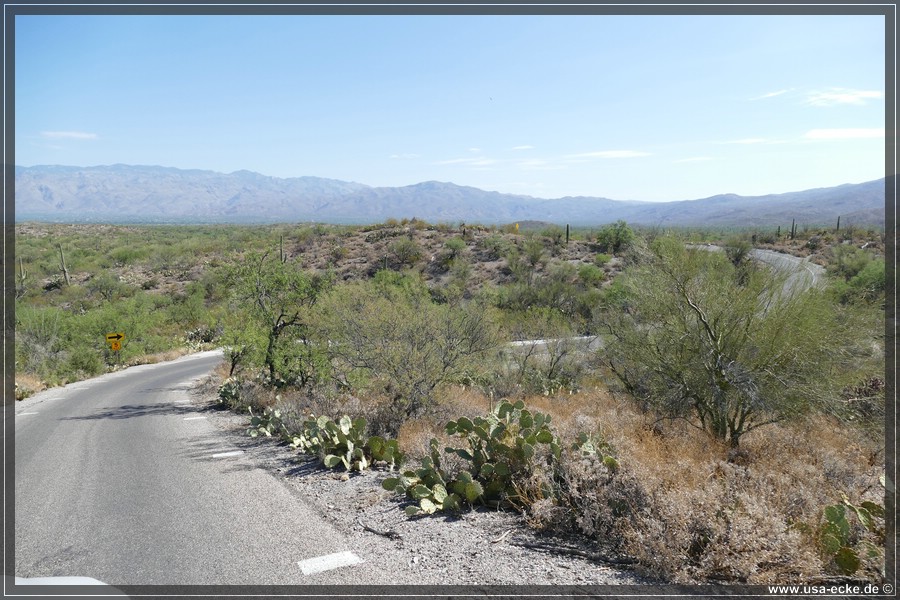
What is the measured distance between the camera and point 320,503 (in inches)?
249

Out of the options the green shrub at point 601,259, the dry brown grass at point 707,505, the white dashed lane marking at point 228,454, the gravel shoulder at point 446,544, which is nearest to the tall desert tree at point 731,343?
the dry brown grass at point 707,505

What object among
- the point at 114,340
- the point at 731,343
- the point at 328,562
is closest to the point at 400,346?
the point at 328,562

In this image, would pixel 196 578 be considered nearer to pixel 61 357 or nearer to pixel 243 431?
pixel 243 431

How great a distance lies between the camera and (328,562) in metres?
4.74

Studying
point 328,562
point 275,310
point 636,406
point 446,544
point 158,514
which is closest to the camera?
point 328,562

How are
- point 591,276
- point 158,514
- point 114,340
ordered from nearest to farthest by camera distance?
point 158,514 → point 114,340 → point 591,276

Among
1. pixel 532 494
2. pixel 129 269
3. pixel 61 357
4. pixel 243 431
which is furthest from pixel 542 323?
pixel 129 269

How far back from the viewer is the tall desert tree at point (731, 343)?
855cm

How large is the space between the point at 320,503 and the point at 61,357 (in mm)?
22073

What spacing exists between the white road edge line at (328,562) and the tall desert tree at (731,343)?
21.0 feet

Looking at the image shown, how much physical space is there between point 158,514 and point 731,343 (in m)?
8.96

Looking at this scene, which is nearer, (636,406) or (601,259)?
(636,406)

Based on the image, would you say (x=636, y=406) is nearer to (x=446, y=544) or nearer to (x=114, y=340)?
(x=446, y=544)

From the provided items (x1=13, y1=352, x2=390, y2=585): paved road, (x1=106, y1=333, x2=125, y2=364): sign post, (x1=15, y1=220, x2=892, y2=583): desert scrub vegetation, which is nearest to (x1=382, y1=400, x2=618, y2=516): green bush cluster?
(x1=15, y1=220, x2=892, y2=583): desert scrub vegetation
